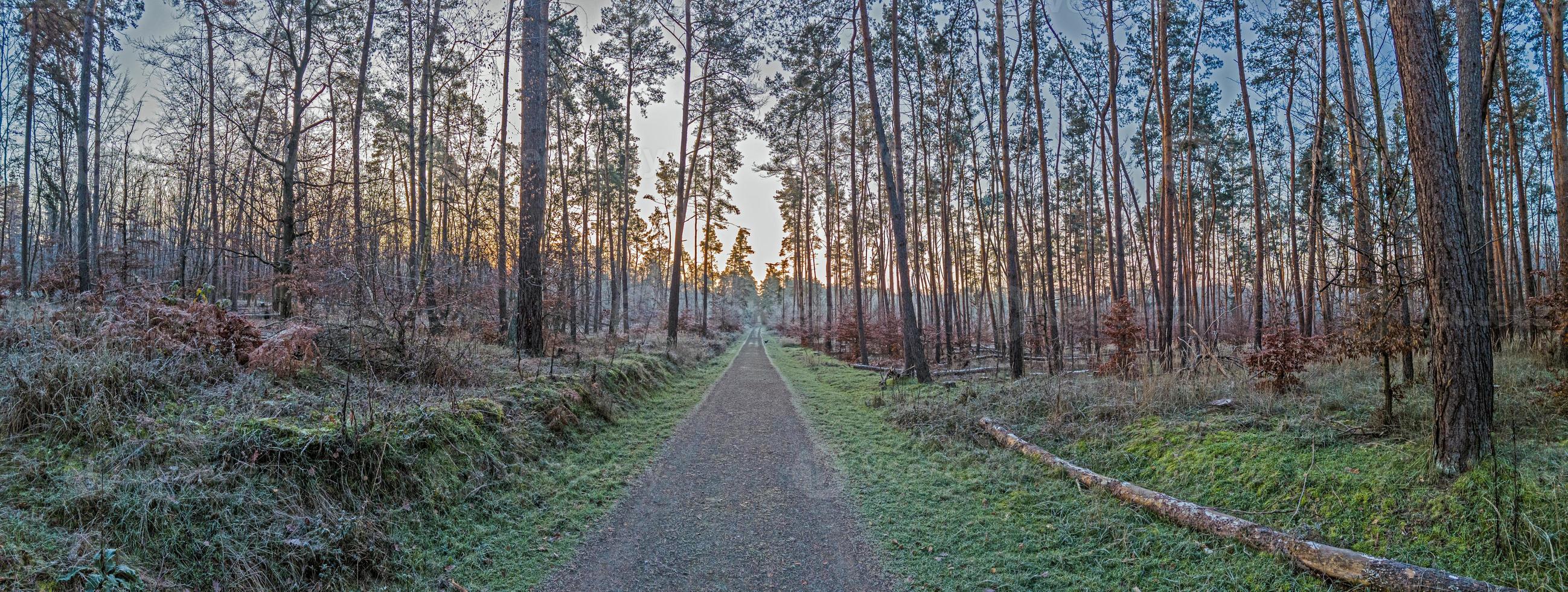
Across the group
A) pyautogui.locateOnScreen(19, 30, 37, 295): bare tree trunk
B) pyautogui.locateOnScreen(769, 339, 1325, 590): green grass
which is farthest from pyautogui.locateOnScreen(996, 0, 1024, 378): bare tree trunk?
pyautogui.locateOnScreen(19, 30, 37, 295): bare tree trunk

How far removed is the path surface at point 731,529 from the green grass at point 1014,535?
336 mm

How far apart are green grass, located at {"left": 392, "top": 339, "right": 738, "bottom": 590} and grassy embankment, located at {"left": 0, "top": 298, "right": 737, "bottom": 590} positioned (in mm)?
16

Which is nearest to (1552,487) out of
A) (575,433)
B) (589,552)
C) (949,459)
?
(949,459)

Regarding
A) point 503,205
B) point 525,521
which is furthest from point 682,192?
point 525,521

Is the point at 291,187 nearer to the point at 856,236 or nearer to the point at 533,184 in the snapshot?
the point at 533,184

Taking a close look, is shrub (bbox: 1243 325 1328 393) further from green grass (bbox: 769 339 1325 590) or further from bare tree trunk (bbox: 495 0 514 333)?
bare tree trunk (bbox: 495 0 514 333)

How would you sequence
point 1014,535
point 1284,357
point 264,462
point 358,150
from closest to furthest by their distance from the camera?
point 264,462 < point 1014,535 < point 1284,357 < point 358,150

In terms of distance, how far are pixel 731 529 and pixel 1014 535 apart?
7.24 ft

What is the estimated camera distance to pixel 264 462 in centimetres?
335

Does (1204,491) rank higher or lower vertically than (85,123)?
lower

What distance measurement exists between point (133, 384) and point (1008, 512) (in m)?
6.67

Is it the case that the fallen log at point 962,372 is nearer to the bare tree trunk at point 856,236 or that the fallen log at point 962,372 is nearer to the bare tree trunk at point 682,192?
the bare tree trunk at point 856,236

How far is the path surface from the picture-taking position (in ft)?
11.5

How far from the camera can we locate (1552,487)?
122 inches
